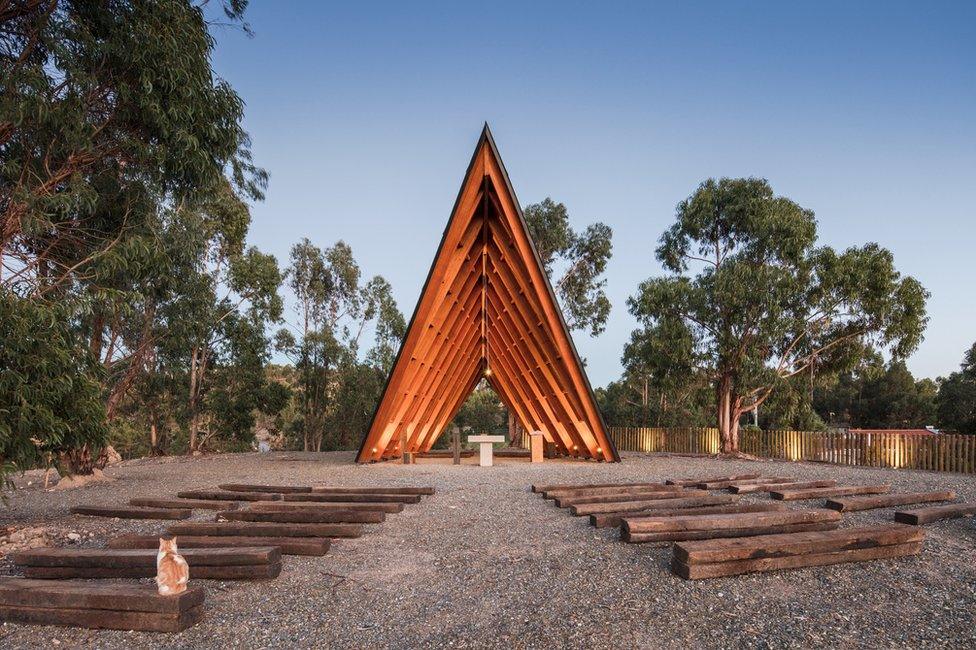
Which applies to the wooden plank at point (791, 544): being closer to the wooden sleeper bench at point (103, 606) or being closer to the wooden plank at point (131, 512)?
the wooden sleeper bench at point (103, 606)

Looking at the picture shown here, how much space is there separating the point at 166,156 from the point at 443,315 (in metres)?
7.32

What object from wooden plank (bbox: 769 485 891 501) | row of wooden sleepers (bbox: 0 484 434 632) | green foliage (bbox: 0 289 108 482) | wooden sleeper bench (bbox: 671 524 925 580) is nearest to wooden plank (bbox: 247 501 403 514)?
row of wooden sleepers (bbox: 0 484 434 632)

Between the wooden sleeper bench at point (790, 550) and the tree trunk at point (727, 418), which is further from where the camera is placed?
the tree trunk at point (727, 418)

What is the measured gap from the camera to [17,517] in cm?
727

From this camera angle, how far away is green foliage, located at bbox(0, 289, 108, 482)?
4957 mm

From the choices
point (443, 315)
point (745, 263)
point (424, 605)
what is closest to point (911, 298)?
point (745, 263)

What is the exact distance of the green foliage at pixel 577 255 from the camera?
27281 mm

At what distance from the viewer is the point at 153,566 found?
4125 mm

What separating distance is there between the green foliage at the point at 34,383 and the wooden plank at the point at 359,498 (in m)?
3.43

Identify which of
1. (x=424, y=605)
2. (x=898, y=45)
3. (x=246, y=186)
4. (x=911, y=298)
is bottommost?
(x=424, y=605)

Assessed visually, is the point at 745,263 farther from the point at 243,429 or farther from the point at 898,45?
the point at 243,429

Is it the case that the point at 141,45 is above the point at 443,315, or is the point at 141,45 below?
above

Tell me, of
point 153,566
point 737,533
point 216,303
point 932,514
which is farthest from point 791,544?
point 216,303

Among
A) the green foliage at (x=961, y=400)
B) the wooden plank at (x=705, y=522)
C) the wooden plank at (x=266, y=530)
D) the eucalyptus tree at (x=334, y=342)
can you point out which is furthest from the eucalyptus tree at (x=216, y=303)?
the green foliage at (x=961, y=400)
